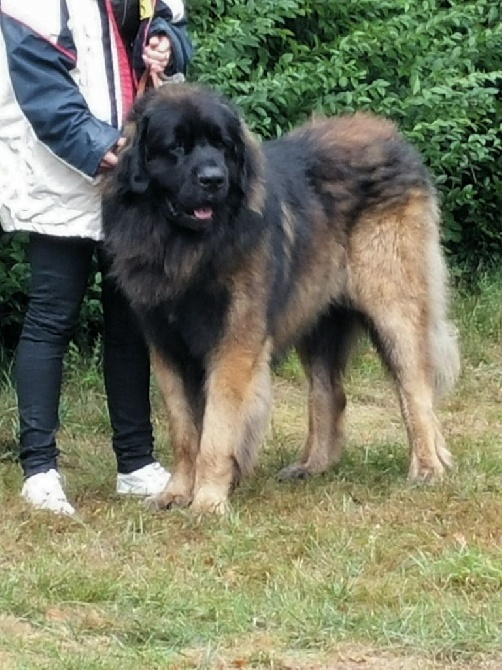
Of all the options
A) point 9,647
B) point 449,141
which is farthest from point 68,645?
point 449,141

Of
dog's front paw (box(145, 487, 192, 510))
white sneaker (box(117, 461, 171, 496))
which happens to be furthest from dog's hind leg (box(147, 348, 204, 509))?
white sneaker (box(117, 461, 171, 496))

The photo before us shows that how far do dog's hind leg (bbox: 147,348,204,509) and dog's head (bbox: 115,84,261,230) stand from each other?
64 centimetres

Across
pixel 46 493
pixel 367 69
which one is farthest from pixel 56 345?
pixel 367 69

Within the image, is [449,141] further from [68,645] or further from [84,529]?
[68,645]

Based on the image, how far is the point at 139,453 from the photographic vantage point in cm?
542

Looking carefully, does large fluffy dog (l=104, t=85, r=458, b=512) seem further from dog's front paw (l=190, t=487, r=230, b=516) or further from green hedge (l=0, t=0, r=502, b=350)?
green hedge (l=0, t=0, r=502, b=350)

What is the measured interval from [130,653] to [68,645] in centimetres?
19

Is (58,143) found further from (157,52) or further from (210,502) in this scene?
(210,502)

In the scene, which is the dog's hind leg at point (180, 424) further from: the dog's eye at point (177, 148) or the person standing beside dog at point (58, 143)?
the dog's eye at point (177, 148)

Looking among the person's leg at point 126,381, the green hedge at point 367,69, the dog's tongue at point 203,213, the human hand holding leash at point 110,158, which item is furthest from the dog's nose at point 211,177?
the green hedge at point 367,69

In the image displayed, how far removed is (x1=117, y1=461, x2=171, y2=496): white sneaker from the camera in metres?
5.37

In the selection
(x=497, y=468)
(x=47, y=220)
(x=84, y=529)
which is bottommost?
(x=497, y=468)

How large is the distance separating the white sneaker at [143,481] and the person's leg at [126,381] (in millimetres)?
20

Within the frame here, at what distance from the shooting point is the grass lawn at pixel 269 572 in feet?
12.2
